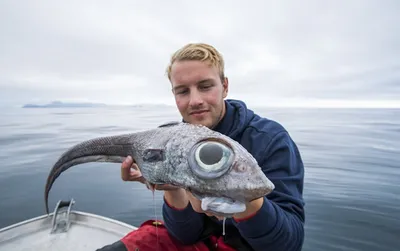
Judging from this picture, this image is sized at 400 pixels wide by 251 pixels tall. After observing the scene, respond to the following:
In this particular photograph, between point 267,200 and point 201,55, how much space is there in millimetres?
2075

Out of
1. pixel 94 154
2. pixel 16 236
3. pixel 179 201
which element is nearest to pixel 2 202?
pixel 16 236

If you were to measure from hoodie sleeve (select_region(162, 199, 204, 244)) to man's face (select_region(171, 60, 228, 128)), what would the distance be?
3.99ft

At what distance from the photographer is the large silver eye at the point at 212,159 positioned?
5.89 feet

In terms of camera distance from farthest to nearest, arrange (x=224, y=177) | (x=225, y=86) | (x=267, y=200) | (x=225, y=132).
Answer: (x=225, y=86), (x=225, y=132), (x=267, y=200), (x=224, y=177)

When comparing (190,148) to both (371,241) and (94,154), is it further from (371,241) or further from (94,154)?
(371,241)

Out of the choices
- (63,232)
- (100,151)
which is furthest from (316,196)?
(100,151)

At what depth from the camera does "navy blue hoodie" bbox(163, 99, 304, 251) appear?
2.49 m

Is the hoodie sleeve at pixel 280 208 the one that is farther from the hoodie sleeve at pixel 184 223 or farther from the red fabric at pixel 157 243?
the red fabric at pixel 157 243

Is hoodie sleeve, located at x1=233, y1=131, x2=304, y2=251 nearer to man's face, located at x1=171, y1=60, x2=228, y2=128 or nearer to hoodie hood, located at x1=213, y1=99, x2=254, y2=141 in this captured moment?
hoodie hood, located at x1=213, y1=99, x2=254, y2=141

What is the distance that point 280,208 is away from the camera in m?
2.72

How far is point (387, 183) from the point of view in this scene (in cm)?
1268

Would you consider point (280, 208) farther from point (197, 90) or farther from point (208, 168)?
point (197, 90)

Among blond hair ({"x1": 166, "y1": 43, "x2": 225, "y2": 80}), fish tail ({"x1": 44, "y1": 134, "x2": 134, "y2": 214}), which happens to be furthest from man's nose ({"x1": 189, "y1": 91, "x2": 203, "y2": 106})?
fish tail ({"x1": 44, "y1": 134, "x2": 134, "y2": 214})

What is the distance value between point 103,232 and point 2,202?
7.33 m
